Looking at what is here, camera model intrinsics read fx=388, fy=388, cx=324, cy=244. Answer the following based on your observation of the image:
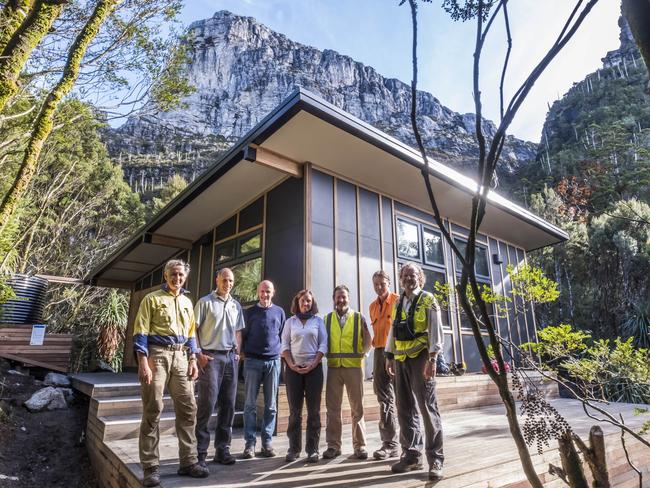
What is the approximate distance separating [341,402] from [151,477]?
4.76ft

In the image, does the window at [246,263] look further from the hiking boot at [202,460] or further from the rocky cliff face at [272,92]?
the rocky cliff face at [272,92]

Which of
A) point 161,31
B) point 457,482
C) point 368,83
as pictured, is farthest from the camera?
point 368,83

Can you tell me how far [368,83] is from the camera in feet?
213

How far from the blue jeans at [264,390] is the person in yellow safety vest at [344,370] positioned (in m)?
0.46

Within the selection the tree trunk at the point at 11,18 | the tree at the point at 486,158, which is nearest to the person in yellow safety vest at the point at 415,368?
the tree at the point at 486,158

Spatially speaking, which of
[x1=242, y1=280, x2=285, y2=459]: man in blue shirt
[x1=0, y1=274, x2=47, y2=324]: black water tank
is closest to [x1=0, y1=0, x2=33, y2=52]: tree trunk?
[x1=242, y1=280, x2=285, y2=459]: man in blue shirt

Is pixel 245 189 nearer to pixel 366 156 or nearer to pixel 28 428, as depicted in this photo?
pixel 366 156

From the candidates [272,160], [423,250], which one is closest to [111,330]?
[272,160]

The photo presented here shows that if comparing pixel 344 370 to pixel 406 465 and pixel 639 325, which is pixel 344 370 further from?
pixel 639 325

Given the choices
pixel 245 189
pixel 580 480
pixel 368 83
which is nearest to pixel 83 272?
pixel 245 189

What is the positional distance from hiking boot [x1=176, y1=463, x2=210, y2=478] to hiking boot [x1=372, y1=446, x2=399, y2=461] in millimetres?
1222

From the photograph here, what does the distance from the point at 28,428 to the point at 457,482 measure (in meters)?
5.01

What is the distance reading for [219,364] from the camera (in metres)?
3.01

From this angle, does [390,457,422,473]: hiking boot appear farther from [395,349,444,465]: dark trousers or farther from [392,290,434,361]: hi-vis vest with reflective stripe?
[392,290,434,361]: hi-vis vest with reflective stripe
